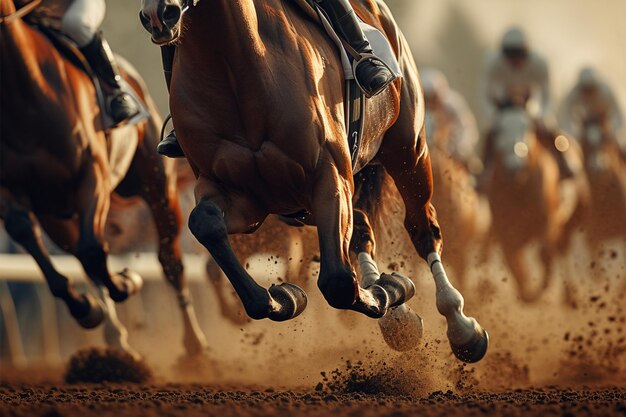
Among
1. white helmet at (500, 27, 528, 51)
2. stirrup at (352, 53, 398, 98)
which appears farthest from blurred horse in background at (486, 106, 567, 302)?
stirrup at (352, 53, 398, 98)

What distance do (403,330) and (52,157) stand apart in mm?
2362

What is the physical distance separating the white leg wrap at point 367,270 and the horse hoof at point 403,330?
216 mm

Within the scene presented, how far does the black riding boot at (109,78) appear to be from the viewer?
26.7 feet

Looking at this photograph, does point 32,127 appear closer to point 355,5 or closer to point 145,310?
point 355,5

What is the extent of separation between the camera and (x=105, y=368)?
8.40 m

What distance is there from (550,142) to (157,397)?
8.88 metres

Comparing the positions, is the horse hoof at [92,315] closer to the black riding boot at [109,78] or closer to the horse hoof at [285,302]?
the black riding boot at [109,78]

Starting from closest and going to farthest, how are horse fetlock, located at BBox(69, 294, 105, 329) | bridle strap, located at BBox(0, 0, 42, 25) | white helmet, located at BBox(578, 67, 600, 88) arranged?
bridle strap, located at BBox(0, 0, 42, 25)
horse fetlock, located at BBox(69, 294, 105, 329)
white helmet, located at BBox(578, 67, 600, 88)

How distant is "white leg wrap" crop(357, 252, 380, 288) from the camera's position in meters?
6.56

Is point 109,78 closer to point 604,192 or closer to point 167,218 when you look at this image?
point 167,218

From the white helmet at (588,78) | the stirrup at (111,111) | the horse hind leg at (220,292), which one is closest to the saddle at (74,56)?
the stirrup at (111,111)

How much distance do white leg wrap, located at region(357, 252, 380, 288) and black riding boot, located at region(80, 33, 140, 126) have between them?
6.66ft

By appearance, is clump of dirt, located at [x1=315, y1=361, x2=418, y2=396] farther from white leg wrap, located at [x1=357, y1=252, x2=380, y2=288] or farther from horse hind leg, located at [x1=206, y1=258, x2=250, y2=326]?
horse hind leg, located at [x1=206, y1=258, x2=250, y2=326]

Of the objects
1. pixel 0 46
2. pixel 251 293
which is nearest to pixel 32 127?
pixel 0 46
